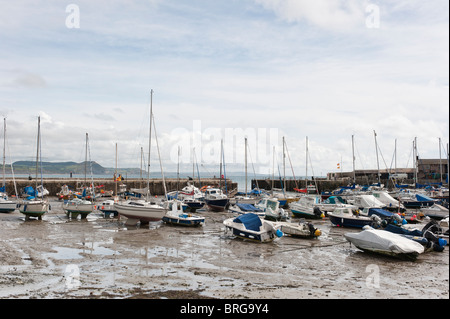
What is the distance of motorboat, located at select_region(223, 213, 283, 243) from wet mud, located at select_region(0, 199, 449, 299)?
69 centimetres

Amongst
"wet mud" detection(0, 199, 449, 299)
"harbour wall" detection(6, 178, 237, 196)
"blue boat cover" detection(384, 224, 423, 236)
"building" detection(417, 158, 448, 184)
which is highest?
"building" detection(417, 158, 448, 184)

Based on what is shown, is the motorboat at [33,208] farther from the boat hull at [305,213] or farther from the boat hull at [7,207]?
the boat hull at [305,213]

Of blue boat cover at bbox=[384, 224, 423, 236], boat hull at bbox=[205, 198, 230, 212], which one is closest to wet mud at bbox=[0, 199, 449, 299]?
blue boat cover at bbox=[384, 224, 423, 236]

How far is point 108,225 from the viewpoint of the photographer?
3203cm

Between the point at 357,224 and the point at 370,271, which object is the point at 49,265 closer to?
the point at 370,271

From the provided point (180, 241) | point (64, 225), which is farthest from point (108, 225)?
point (180, 241)

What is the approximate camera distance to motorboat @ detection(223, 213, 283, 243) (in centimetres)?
2475

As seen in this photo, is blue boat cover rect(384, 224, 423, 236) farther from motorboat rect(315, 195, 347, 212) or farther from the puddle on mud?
the puddle on mud

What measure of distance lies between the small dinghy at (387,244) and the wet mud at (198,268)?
455 millimetres

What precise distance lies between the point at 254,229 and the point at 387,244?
8.30 meters

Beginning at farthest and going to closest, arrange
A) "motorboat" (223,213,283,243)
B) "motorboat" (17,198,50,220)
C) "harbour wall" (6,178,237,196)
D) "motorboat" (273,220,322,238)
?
"harbour wall" (6,178,237,196)
"motorboat" (17,198,50,220)
"motorboat" (273,220,322,238)
"motorboat" (223,213,283,243)

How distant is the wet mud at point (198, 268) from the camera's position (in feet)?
46.6

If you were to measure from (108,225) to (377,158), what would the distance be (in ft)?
171

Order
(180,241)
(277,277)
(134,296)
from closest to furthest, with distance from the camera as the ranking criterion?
(134,296)
(277,277)
(180,241)
